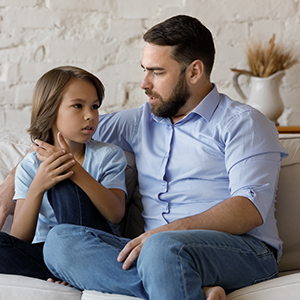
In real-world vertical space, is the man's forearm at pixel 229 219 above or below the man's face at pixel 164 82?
below

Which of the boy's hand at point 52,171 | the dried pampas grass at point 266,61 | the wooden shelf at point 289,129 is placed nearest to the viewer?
the boy's hand at point 52,171

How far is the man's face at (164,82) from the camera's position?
1.42m

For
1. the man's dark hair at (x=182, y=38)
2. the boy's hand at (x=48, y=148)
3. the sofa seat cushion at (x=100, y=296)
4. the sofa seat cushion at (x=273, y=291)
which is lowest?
the sofa seat cushion at (x=100, y=296)

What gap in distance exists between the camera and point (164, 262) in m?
0.93

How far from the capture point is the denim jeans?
1199mm

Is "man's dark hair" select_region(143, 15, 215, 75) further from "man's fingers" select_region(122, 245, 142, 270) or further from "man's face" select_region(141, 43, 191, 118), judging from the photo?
"man's fingers" select_region(122, 245, 142, 270)

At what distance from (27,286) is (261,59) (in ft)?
5.23

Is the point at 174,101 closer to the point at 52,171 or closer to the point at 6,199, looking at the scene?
the point at 52,171

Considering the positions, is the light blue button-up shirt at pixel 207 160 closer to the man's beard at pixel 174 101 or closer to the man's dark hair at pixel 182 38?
the man's beard at pixel 174 101

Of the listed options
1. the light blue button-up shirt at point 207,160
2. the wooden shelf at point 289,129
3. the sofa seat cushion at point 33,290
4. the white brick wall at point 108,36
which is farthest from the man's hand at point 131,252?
the white brick wall at point 108,36

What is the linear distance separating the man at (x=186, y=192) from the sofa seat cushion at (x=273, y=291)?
4 centimetres

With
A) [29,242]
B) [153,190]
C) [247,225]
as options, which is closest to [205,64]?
[153,190]

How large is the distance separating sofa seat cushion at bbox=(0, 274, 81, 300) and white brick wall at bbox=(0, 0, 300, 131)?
4.21 feet

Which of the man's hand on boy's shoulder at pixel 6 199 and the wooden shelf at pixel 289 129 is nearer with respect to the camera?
the man's hand on boy's shoulder at pixel 6 199
